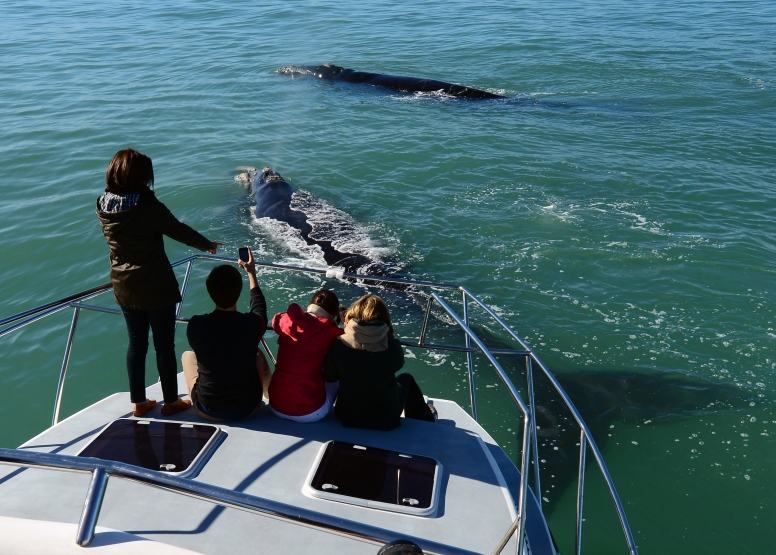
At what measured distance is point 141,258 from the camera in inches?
191

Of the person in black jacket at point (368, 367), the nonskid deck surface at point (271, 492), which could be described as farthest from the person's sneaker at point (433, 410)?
the person in black jacket at point (368, 367)

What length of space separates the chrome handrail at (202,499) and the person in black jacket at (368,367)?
6.77ft

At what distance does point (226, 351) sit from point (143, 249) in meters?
0.95

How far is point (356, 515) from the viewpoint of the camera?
12.8 feet

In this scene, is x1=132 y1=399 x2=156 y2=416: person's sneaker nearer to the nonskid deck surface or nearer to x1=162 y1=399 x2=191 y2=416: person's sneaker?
the nonskid deck surface

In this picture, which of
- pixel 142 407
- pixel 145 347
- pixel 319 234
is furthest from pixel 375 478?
pixel 319 234

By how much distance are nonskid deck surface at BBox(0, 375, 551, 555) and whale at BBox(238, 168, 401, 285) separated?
6.14m

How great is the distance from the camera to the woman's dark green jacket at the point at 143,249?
186 inches

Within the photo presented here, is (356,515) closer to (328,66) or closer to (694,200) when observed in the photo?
(694,200)

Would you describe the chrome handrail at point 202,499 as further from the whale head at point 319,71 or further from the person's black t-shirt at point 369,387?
the whale head at point 319,71

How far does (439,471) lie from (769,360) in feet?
21.2

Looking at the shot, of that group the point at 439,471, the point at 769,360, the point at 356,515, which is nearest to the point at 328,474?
the point at 356,515

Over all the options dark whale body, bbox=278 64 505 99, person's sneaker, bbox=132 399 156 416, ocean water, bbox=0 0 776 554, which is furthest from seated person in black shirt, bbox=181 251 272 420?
dark whale body, bbox=278 64 505 99

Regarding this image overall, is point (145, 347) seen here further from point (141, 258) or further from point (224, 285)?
point (224, 285)
